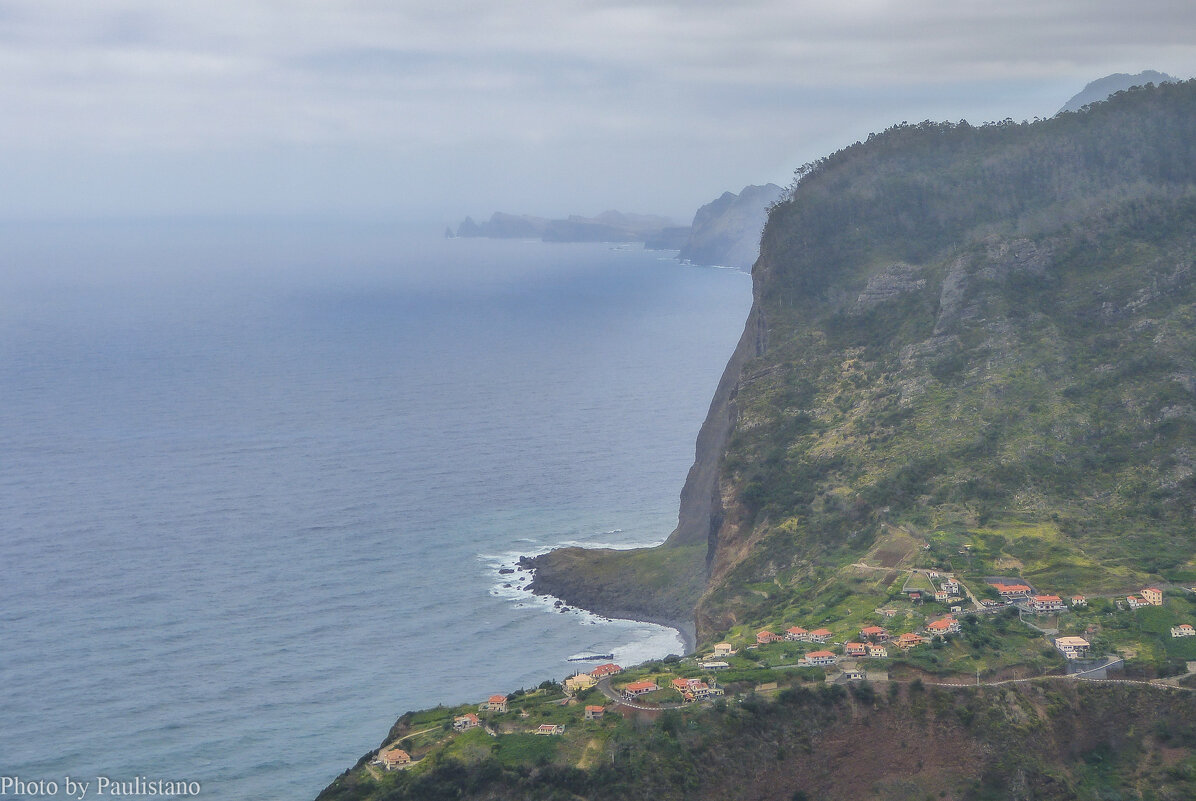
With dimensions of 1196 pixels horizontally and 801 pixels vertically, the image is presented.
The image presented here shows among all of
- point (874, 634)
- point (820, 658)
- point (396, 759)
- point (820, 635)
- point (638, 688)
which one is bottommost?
point (396, 759)

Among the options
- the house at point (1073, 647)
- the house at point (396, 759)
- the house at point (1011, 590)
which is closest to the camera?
the house at point (396, 759)

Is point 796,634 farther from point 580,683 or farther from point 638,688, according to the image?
point 580,683

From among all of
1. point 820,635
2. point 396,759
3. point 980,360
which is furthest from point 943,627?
point 980,360

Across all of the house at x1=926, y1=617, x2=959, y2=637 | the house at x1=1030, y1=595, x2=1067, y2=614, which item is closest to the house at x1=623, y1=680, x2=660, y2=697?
the house at x1=926, y1=617, x2=959, y2=637

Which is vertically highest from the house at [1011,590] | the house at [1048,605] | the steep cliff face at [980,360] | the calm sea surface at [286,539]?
the steep cliff face at [980,360]

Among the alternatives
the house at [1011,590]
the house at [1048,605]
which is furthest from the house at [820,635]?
the house at [1048,605]

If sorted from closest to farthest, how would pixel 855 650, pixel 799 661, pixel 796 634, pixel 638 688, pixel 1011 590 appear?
pixel 638 688, pixel 855 650, pixel 799 661, pixel 796 634, pixel 1011 590

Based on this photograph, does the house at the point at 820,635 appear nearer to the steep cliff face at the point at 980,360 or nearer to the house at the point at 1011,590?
the house at the point at 1011,590
